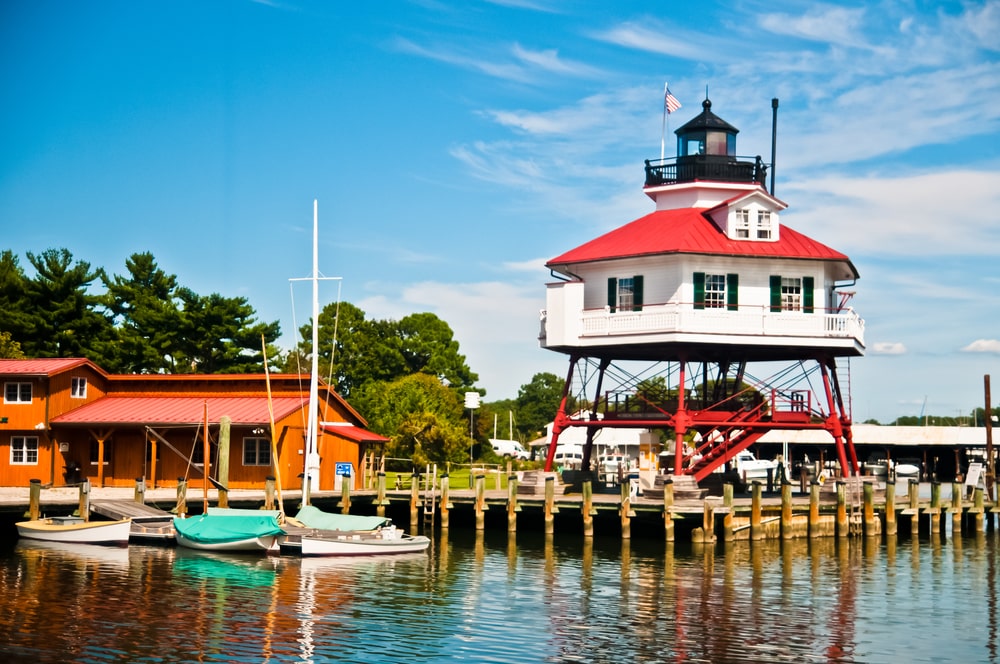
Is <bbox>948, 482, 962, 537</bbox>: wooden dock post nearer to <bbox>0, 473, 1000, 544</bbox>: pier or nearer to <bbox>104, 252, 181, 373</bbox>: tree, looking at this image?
<bbox>0, 473, 1000, 544</bbox>: pier

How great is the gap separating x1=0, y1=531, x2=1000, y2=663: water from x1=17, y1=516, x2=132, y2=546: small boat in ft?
2.53

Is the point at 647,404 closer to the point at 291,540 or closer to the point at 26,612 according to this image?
the point at 291,540

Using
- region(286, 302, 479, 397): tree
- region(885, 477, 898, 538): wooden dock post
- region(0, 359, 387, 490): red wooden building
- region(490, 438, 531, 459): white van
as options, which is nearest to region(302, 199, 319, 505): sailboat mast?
region(0, 359, 387, 490): red wooden building

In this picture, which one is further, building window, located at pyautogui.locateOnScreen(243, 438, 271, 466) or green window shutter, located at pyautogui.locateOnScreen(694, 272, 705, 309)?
building window, located at pyautogui.locateOnScreen(243, 438, 271, 466)

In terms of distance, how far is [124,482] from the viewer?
56.7m

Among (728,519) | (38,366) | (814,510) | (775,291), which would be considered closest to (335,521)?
(728,519)

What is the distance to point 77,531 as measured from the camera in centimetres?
4375

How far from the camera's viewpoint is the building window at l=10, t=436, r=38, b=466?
57.3 m

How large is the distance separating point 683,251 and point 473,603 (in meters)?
20.1

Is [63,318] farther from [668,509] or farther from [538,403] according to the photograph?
[538,403]

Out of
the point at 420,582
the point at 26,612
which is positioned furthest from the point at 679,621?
the point at 26,612

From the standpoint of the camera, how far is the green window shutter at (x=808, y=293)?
50.7 metres

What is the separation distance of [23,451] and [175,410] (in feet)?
23.9

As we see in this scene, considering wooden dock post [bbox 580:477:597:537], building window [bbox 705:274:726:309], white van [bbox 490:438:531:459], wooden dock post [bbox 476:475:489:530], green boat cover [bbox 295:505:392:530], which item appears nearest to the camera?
green boat cover [bbox 295:505:392:530]
